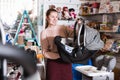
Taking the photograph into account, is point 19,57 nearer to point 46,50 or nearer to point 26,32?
point 46,50

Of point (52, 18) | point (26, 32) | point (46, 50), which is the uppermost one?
point (52, 18)

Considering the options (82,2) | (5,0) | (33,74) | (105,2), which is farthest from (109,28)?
(33,74)

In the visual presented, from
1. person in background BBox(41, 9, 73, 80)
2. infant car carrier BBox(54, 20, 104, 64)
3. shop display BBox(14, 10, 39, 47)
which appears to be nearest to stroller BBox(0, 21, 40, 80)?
infant car carrier BBox(54, 20, 104, 64)

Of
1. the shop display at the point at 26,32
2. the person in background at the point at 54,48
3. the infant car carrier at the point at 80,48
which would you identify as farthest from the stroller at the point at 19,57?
the shop display at the point at 26,32

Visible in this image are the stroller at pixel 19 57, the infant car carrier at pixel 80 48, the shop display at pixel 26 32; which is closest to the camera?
the stroller at pixel 19 57

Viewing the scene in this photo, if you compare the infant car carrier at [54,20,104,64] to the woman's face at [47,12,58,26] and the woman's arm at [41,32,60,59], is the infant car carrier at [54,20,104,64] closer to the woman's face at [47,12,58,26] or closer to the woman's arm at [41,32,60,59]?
the woman's arm at [41,32,60,59]

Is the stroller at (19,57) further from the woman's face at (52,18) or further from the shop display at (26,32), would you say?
the shop display at (26,32)

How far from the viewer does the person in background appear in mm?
3066

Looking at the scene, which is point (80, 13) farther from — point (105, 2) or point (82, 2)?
point (105, 2)

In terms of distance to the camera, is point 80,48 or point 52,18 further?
point 52,18

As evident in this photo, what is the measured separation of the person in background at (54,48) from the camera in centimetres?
307

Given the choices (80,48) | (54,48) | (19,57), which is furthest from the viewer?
(54,48)

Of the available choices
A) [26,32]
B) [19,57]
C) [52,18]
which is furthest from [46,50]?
[19,57]

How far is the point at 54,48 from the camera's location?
3.06 metres
